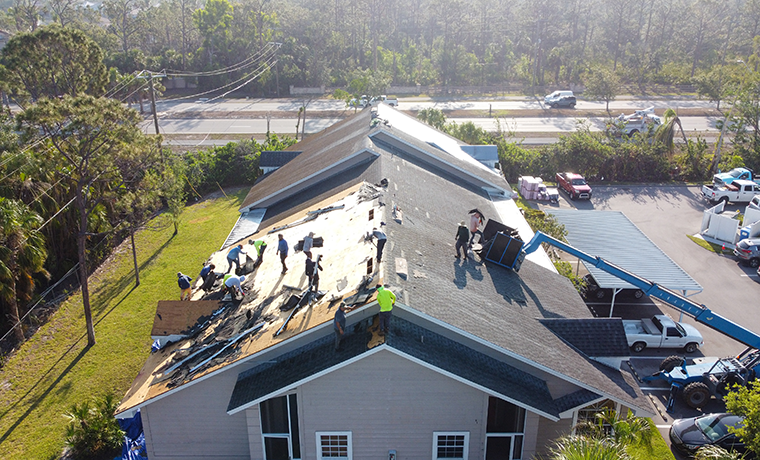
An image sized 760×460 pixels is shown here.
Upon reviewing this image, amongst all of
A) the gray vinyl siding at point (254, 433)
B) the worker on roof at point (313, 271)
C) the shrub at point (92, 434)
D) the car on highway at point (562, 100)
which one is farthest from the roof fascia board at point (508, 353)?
the car on highway at point (562, 100)

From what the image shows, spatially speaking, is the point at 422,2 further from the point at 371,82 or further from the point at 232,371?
the point at 232,371

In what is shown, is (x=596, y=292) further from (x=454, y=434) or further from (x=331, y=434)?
(x=331, y=434)

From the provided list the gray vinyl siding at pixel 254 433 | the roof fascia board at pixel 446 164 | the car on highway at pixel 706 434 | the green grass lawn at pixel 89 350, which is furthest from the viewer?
the roof fascia board at pixel 446 164

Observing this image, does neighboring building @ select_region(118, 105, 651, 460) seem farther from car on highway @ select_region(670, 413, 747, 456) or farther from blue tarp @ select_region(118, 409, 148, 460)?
car on highway @ select_region(670, 413, 747, 456)

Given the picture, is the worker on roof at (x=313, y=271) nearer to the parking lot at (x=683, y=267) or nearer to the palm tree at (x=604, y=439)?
the palm tree at (x=604, y=439)

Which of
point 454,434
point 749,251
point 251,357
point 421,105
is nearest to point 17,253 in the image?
point 251,357

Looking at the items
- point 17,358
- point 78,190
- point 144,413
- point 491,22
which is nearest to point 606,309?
point 144,413

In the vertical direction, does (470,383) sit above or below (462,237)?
below

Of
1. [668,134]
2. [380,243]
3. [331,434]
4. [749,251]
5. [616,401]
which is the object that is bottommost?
[749,251]
